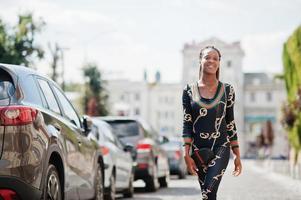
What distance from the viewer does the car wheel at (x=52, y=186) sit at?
7.63m

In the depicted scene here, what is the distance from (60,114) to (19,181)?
2.02 m

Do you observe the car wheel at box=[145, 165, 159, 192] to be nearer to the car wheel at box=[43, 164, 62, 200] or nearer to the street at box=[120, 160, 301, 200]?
the street at box=[120, 160, 301, 200]

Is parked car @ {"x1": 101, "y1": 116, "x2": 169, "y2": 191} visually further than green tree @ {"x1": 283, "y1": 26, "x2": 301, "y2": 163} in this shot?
No

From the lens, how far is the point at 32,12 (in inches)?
1517

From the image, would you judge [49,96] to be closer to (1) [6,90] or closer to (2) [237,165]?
(1) [6,90]

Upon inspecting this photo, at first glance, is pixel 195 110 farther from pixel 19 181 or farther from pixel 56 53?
pixel 56 53

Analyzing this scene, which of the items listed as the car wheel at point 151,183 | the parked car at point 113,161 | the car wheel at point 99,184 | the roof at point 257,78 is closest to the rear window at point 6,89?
the car wheel at point 99,184

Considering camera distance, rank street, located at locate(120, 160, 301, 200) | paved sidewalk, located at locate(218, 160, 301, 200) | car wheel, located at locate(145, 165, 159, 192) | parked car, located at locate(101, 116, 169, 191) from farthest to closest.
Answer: car wheel, located at locate(145, 165, 159, 192) < parked car, located at locate(101, 116, 169, 191) < paved sidewalk, located at locate(218, 160, 301, 200) < street, located at locate(120, 160, 301, 200)

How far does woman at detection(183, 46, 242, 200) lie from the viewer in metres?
7.35

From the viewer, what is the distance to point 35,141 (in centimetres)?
734

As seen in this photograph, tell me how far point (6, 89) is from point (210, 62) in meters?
1.76

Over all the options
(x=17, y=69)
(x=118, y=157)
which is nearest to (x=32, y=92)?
(x=17, y=69)

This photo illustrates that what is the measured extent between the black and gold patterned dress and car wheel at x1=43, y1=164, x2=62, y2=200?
1.26 metres

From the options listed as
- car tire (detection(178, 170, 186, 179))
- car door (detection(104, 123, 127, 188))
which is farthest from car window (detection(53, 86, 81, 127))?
car tire (detection(178, 170, 186, 179))
